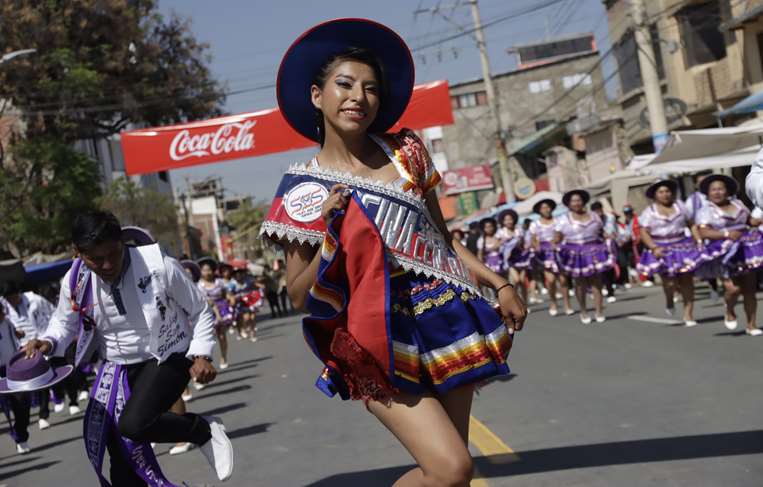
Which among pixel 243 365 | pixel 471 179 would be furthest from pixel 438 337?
pixel 471 179

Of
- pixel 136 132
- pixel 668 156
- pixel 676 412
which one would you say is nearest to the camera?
pixel 676 412

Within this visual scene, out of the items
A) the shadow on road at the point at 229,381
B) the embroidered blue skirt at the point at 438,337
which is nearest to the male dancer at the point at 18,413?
the shadow on road at the point at 229,381

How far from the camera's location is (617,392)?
866cm

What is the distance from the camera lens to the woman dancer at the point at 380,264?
138 inches

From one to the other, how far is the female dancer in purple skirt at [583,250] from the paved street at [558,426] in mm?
1843

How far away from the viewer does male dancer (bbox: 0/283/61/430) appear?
13.4 meters

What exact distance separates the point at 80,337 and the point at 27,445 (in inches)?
239

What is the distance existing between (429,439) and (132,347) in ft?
9.05

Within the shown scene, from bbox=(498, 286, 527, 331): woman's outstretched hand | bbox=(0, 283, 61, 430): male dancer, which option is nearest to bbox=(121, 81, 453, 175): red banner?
bbox=(0, 283, 61, 430): male dancer

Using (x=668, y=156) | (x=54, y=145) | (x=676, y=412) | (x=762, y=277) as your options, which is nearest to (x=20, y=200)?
(x=54, y=145)

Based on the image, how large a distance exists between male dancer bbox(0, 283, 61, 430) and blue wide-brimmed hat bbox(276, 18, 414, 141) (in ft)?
33.0

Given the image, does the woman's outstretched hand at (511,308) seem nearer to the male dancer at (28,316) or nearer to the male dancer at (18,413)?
the male dancer at (18,413)

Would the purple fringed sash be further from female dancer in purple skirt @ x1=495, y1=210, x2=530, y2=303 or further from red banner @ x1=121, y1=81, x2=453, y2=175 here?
red banner @ x1=121, y1=81, x2=453, y2=175

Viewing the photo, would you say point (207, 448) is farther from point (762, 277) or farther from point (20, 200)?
point (20, 200)
